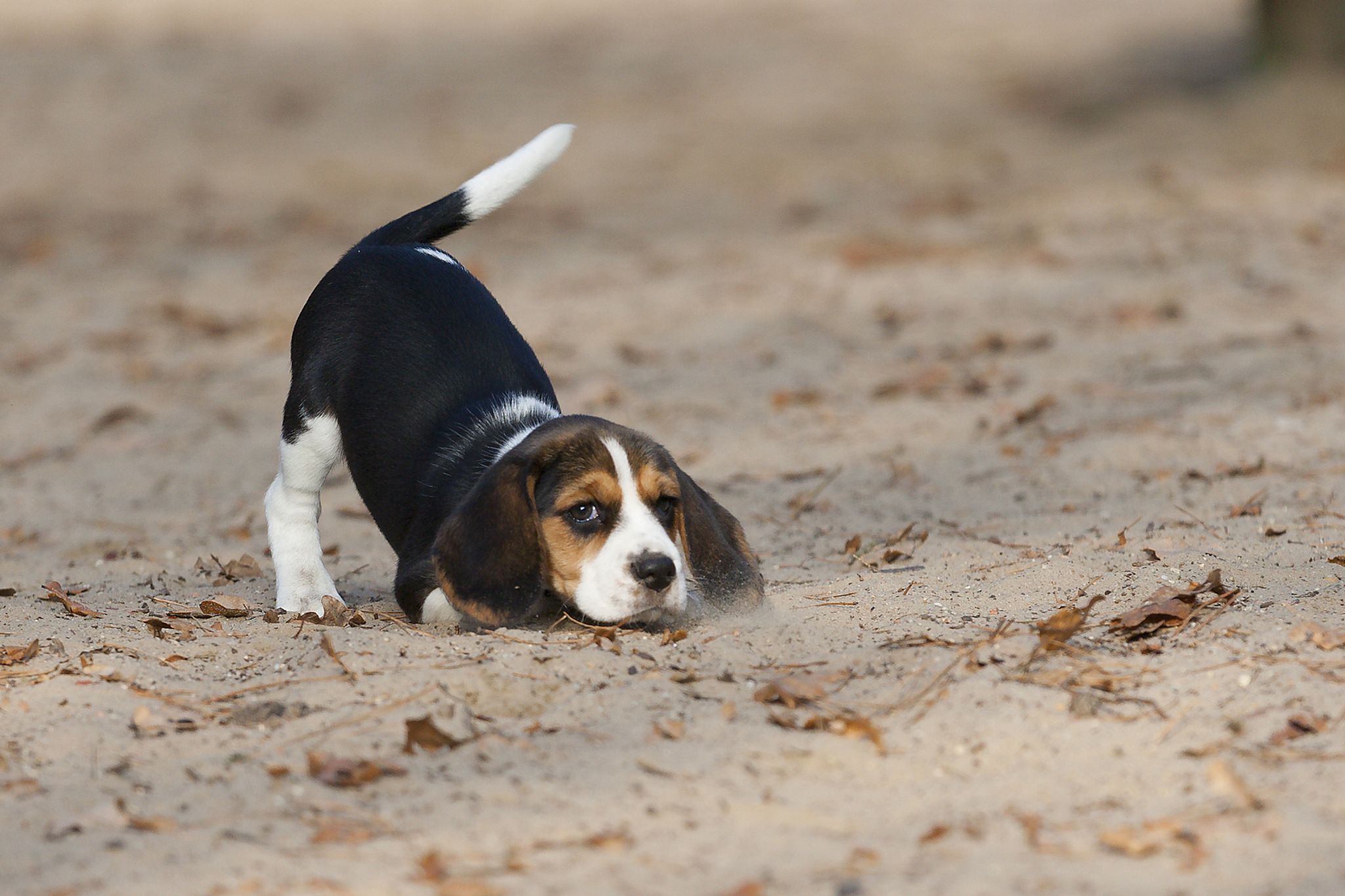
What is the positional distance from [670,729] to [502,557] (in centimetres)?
99

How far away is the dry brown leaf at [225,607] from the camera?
467 centimetres

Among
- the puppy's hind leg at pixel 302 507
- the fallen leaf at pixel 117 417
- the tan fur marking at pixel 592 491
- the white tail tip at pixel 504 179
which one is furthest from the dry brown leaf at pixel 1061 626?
the fallen leaf at pixel 117 417

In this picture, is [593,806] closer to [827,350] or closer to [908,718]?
[908,718]

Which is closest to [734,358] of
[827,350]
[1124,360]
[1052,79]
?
[827,350]

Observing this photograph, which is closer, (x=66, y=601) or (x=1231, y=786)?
(x=1231, y=786)

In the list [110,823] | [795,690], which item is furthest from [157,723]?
[795,690]

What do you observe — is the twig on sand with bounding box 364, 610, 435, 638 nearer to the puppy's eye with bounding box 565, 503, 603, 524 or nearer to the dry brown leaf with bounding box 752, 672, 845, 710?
the puppy's eye with bounding box 565, 503, 603, 524

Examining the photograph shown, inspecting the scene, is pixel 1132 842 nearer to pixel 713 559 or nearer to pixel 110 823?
pixel 713 559

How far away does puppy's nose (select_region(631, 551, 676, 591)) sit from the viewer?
4.14 m

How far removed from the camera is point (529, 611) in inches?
170

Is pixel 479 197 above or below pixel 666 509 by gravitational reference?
above

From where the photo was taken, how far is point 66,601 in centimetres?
469

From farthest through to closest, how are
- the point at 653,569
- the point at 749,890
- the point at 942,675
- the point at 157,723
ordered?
the point at 653,569 → the point at 942,675 → the point at 157,723 → the point at 749,890

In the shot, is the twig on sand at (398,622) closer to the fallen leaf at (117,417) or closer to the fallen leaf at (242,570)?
the fallen leaf at (242,570)
